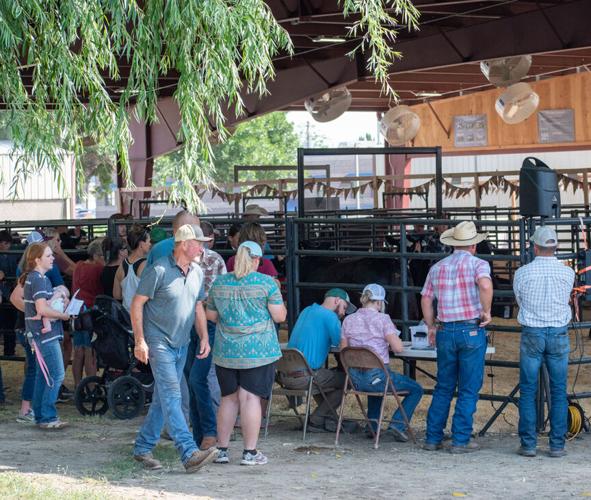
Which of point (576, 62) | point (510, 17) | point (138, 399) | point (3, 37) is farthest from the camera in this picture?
point (576, 62)

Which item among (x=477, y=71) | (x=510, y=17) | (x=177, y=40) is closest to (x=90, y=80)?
(x=177, y=40)

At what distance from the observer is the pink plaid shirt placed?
24.8 feet

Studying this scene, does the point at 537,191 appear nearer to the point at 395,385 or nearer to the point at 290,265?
the point at 395,385

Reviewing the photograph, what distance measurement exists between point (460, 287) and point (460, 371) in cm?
60

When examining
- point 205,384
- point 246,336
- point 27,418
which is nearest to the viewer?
point 246,336

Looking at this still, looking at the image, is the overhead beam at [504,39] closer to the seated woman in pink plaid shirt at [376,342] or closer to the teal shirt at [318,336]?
the seated woman in pink plaid shirt at [376,342]

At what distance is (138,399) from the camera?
9.05 meters

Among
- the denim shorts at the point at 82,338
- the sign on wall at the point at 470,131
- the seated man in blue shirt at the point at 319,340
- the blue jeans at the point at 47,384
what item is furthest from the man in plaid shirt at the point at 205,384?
the sign on wall at the point at 470,131

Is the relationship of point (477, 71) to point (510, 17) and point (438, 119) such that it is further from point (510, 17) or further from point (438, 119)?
point (510, 17)

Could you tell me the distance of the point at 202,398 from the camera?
7473mm

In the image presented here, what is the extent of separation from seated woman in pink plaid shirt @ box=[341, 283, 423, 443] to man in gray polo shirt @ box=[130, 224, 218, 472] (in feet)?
5.20

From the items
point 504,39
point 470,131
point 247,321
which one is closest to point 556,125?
point 470,131

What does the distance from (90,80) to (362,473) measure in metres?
3.00

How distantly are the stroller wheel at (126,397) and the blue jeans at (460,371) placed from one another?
2620mm
